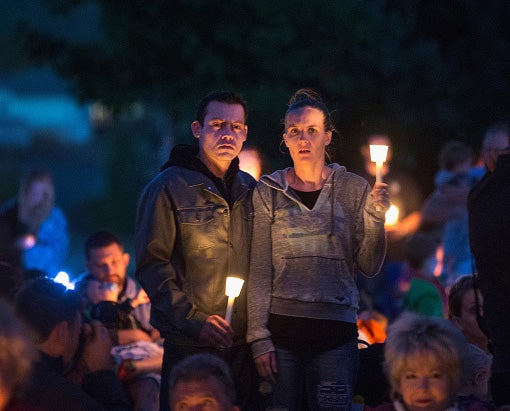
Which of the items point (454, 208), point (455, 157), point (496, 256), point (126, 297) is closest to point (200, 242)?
point (496, 256)

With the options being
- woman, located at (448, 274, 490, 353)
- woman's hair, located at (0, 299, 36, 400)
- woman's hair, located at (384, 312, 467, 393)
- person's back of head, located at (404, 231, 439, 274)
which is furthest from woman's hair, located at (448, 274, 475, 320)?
woman's hair, located at (0, 299, 36, 400)

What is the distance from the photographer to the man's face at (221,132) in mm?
5262

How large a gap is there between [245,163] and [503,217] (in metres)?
2.73

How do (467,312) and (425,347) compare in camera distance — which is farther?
(467,312)

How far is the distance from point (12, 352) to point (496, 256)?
2723mm

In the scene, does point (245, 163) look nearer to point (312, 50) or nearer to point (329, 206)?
point (329, 206)

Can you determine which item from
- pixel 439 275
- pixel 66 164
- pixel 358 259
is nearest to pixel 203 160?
pixel 358 259

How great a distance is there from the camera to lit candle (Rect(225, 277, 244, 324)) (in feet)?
16.1

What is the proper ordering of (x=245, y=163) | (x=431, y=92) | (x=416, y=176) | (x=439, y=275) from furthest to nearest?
(x=416, y=176)
(x=431, y=92)
(x=439, y=275)
(x=245, y=163)

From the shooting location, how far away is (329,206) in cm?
518

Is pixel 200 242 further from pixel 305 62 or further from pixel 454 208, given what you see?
pixel 305 62

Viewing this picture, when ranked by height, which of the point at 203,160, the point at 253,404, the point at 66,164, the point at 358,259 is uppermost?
the point at 66,164

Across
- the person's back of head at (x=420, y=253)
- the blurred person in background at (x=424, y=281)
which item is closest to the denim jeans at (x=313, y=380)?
the blurred person in background at (x=424, y=281)

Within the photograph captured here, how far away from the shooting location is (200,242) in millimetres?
5168
